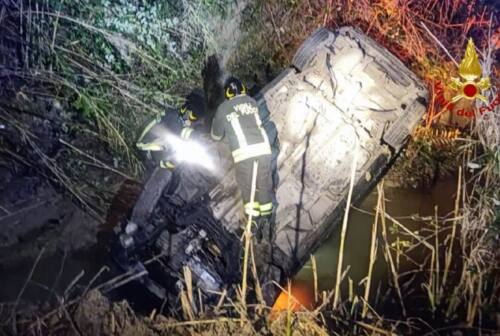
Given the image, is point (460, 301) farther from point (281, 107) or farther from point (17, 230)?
point (17, 230)

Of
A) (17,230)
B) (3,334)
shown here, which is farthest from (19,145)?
(3,334)

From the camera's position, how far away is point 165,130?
18.1ft

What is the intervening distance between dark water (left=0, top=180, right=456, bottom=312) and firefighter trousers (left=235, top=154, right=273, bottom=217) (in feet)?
3.66

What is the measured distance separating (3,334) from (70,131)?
3.15 m

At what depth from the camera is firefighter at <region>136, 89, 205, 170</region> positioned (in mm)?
5418

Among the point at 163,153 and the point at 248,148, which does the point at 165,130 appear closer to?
the point at 163,153

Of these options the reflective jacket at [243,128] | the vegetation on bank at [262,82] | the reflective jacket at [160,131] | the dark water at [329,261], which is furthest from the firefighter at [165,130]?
the dark water at [329,261]

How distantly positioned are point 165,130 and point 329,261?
2803 mm

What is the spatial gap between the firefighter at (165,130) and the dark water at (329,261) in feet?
4.59

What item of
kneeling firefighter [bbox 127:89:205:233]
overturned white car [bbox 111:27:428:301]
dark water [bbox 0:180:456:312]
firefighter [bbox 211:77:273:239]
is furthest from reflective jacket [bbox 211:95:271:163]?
dark water [bbox 0:180:456:312]

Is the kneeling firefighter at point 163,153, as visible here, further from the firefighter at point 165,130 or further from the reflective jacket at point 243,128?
the reflective jacket at point 243,128

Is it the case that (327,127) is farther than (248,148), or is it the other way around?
(327,127)

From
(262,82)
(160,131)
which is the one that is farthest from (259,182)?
(262,82)

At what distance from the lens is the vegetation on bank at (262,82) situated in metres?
3.70
